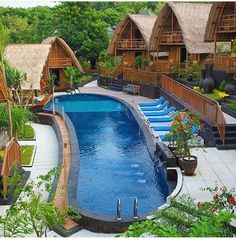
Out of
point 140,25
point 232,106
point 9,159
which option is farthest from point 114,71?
point 9,159

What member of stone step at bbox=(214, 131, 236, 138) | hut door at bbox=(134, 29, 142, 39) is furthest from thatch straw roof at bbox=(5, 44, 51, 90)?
stone step at bbox=(214, 131, 236, 138)

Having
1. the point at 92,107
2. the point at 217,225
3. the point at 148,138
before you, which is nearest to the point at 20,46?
the point at 92,107

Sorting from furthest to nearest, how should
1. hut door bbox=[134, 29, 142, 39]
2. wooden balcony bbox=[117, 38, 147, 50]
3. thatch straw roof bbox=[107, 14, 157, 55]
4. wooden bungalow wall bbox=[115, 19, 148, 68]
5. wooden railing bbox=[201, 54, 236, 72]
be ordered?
hut door bbox=[134, 29, 142, 39]
wooden bungalow wall bbox=[115, 19, 148, 68]
wooden balcony bbox=[117, 38, 147, 50]
thatch straw roof bbox=[107, 14, 157, 55]
wooden railing bbox=[201, 54, 236, 72]

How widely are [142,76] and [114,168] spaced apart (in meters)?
17.0

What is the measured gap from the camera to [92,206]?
10766mm

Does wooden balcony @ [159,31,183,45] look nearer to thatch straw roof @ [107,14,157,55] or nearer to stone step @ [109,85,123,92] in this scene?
thatch straw roof @ [107,14,157,55]

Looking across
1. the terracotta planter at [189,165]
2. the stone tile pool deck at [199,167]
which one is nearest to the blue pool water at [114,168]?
the terracotta planter at [189,165]

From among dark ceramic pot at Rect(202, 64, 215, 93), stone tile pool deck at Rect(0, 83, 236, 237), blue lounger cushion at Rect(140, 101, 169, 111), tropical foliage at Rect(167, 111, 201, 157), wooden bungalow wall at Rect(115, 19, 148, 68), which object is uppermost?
wooden bungalow wall at Rect(115, 19, 148, 68)

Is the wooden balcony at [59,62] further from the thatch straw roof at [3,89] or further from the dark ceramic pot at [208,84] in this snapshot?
the thatch straw roof at [3,89]

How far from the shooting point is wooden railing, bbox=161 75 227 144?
14.4m

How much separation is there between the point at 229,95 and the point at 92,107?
10.3m

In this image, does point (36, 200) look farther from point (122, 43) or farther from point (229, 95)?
point (122, 43)

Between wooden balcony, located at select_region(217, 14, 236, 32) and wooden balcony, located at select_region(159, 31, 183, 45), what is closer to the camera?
wooden balcony, located at select_region(217, 14, 236, 32)

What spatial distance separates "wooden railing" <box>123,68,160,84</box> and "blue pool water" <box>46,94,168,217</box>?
5.15 m
